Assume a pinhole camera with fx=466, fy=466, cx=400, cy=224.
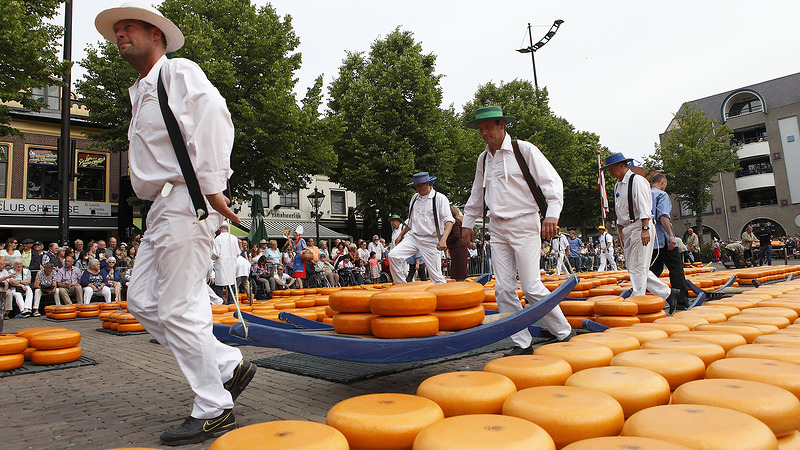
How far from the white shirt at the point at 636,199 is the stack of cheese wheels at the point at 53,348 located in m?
6.94

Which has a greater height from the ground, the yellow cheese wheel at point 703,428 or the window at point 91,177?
the window at point 91,177

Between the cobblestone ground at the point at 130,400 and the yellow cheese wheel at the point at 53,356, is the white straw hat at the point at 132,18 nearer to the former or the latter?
the cobblestone ground at the point at 130,400

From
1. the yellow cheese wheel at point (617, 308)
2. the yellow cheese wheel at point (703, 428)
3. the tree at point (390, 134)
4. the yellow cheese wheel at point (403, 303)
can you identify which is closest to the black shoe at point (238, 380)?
the yellow cheese wheel at point (403, 303)

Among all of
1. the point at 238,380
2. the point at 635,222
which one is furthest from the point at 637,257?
the point at 238,380

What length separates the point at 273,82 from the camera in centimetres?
1980

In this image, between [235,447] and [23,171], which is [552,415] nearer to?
[235,447]

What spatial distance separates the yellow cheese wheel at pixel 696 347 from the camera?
253cm

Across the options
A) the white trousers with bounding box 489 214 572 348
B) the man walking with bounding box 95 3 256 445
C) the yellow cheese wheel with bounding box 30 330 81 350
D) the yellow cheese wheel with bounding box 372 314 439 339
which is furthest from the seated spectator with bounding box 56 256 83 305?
the yellow cheese wheel with bounding box 372 314 439 339

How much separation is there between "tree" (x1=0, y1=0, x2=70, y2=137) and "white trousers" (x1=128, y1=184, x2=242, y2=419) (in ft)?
37.5

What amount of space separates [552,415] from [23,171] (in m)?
31.1

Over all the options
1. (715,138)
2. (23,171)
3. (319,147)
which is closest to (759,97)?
(715,138)

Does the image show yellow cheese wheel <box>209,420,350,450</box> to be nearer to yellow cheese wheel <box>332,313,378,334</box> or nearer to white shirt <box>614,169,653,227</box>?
yellow cheese wheel <box>332,313,378,334</box>

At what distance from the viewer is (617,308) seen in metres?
4.71

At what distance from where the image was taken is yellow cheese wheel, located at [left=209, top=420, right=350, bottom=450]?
1.48 meters
